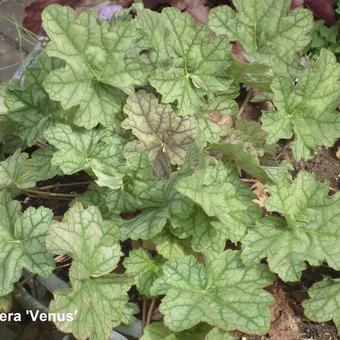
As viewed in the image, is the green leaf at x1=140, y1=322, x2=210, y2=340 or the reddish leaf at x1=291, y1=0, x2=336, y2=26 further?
the reddish leaf at x1=291, y1=0, x2=336, y2=26

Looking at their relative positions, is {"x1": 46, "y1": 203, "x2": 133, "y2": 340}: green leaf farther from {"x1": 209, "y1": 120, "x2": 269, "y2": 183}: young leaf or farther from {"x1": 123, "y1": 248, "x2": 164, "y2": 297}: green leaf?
{"x1": 209, "y1": 120, "x2": 269, "y2": 183}: young leaf

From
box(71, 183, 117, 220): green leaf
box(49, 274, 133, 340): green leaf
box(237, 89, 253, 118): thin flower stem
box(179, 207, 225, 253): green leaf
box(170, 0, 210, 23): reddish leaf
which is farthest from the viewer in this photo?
box(170, 0, 210, 23): reddish leaf

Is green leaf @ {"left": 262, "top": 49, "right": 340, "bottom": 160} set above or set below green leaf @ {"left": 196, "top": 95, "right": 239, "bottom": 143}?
above

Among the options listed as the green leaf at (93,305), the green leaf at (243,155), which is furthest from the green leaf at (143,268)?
the green leaf at (243,155)

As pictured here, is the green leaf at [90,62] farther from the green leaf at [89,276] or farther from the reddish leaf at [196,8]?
the reddish leaf at [196,8]

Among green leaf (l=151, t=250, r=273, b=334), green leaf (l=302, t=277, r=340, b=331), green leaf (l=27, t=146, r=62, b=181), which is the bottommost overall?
green leaf (l=302, t=277, r=340, b=331)

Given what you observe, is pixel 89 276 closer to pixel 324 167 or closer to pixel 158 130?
pixel 158 130

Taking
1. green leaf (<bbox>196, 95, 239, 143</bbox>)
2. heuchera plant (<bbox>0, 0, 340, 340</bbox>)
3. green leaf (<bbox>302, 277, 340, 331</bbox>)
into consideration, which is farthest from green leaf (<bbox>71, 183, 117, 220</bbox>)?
green leaf (<bbox>302, 277, 340, 331</bbox>)

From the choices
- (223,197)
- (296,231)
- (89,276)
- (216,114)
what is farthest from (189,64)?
(89,276)
